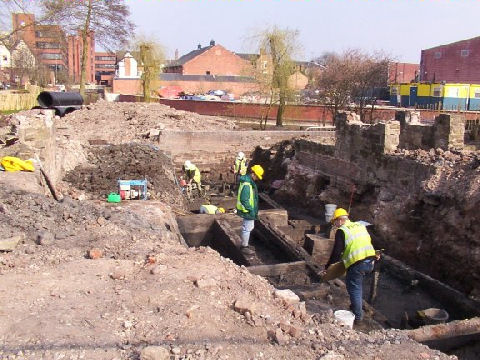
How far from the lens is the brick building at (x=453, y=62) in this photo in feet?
113

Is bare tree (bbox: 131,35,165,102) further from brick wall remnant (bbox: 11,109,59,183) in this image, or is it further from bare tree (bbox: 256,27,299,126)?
brick wall remnant (bbox: 11,109,59,183)

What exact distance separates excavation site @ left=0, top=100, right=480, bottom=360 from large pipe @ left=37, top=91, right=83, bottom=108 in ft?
19.8

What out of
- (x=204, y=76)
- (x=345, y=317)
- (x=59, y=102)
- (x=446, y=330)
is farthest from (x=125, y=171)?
(x=204, y=76)

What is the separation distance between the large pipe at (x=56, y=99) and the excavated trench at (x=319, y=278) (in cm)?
1355

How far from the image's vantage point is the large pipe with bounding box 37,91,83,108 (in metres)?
21.0

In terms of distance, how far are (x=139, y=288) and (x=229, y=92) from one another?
46001 mm

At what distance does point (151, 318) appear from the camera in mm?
4062

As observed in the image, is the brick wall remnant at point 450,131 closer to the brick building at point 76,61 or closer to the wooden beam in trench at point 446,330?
the wooden beam in trench at point 446,330

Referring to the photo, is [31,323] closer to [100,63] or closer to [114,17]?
[114,17]

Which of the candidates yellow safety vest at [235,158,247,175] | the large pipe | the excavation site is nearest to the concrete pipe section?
the large pipe

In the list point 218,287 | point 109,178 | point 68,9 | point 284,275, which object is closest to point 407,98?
point 68,9

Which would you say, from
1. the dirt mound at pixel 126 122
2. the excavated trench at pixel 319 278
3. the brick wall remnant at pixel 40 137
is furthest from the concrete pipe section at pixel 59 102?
the excavated trench at pixel 319 278

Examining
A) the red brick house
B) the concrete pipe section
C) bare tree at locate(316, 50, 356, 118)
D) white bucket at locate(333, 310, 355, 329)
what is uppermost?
the red brick house

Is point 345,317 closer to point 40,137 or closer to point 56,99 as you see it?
point 40,137
